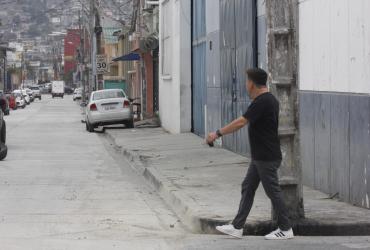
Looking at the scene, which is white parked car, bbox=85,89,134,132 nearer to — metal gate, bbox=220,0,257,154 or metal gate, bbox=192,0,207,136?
metal gate, bbox=192,0,207,136

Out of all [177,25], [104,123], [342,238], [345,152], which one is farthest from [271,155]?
[104,123]

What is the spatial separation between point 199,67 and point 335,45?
520 inches

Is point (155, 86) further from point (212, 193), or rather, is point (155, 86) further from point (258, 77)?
point (258, 77)

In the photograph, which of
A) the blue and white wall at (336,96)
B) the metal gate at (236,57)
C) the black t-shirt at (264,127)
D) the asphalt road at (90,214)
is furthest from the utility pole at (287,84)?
the metal gate at (236,57)

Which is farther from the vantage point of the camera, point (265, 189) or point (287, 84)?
point (287, 84)

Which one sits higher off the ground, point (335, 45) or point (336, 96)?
point (335, 45)

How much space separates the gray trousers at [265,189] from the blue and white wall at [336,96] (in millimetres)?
1456

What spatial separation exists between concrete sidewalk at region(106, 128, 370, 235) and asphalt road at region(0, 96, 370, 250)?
18cm

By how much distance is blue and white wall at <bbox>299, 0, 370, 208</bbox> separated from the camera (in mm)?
9383

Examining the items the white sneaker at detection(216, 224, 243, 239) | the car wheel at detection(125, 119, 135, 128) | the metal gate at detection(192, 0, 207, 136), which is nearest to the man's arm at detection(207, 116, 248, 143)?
the white sneaker at detection(216, 224, 243, 239)

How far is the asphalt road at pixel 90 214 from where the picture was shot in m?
8.35

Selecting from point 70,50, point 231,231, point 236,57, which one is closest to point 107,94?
point 236,57

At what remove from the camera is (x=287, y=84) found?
8.73 meters

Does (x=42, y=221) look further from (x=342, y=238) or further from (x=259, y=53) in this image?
(x=259, y=53)
